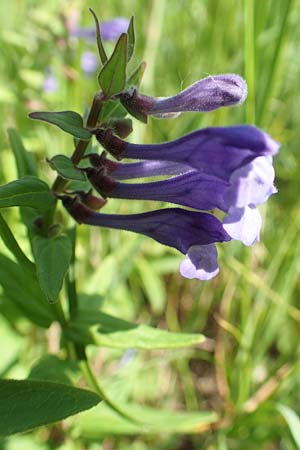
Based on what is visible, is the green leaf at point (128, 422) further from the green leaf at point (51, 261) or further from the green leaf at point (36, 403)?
the green leaf at point (51, 261)

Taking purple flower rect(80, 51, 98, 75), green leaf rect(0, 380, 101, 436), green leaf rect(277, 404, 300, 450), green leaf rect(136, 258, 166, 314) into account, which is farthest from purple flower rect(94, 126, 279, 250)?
purple flower rect(80, 51, 98, 75)

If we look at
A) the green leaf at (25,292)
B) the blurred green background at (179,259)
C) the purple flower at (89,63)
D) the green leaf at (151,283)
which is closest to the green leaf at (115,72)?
the green leaf at (25,292)

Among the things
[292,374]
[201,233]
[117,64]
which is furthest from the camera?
[292,374]

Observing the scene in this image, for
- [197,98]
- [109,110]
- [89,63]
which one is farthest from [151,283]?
[89,63]

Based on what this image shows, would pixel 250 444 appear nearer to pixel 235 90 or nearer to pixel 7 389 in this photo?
pixel 7 389

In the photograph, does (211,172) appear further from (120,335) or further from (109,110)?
(120,335)

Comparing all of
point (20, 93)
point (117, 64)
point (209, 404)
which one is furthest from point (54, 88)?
point (117, 64)

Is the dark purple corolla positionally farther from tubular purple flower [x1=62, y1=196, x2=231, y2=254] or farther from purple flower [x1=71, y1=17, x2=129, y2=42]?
purple flower [x1=71, y1=17, x2=129, y2=42]
